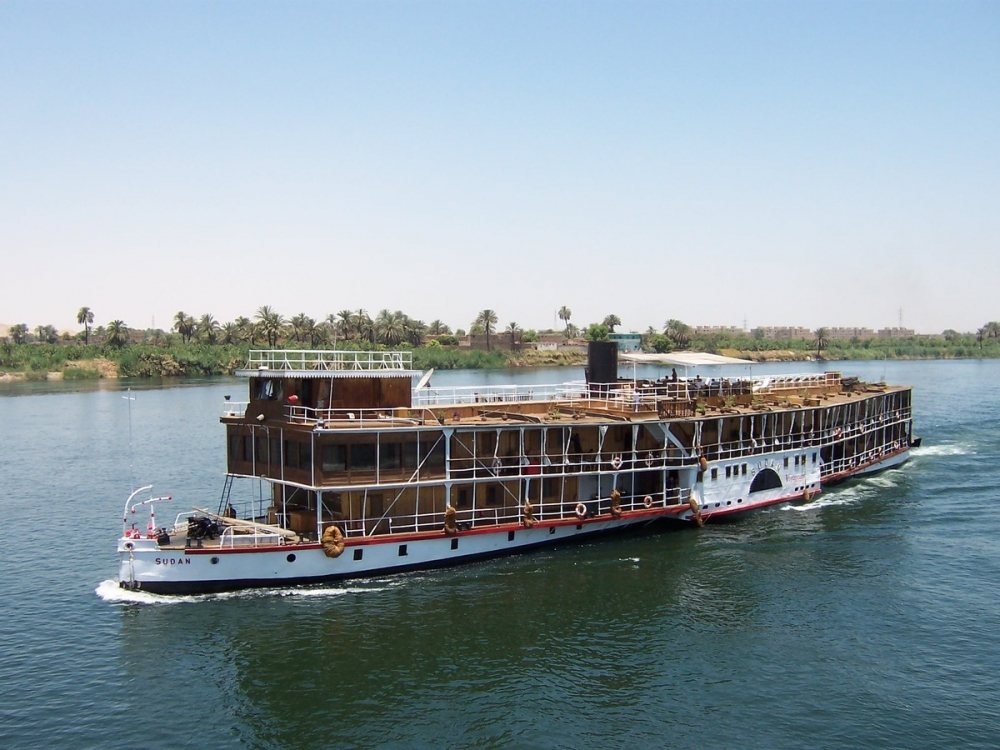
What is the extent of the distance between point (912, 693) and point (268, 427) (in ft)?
77.1

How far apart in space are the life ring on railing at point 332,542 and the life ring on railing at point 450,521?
4.09m

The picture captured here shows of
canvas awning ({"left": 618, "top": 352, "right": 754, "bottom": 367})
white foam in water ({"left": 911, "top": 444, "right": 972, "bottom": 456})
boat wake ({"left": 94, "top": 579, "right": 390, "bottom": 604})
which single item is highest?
canvas awning ({"left": 618, "top": 352, "right": 754, "bottom": 367})

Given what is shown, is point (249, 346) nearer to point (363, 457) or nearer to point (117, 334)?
point (117, 334)

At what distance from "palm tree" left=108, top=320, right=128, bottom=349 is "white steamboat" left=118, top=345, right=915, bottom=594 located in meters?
125

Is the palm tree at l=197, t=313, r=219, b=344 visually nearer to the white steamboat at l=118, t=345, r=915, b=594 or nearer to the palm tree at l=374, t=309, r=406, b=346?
the palm tree at l=374, t=309, r=406, b=346

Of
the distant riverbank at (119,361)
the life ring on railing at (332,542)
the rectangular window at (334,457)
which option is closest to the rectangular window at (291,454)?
the rectangular window at (334,457)

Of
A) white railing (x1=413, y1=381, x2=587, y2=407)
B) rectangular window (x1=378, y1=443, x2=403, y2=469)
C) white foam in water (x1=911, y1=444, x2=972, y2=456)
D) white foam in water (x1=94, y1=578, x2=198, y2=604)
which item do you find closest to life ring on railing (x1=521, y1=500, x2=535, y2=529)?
white railing (x1=413, y1=381, x2=587, y2=407)

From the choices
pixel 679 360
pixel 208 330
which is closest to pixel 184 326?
pixel 208 330

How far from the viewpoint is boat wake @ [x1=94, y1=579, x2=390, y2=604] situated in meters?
30.2

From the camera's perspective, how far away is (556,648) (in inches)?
1070

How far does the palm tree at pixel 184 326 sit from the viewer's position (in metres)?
166

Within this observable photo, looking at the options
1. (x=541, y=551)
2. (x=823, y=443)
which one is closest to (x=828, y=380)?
(x=823, y=443)

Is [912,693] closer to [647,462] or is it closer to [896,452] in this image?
[647,462]

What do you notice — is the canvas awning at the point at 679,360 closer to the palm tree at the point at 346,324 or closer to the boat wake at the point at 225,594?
the boat wake at the point at 225,594
